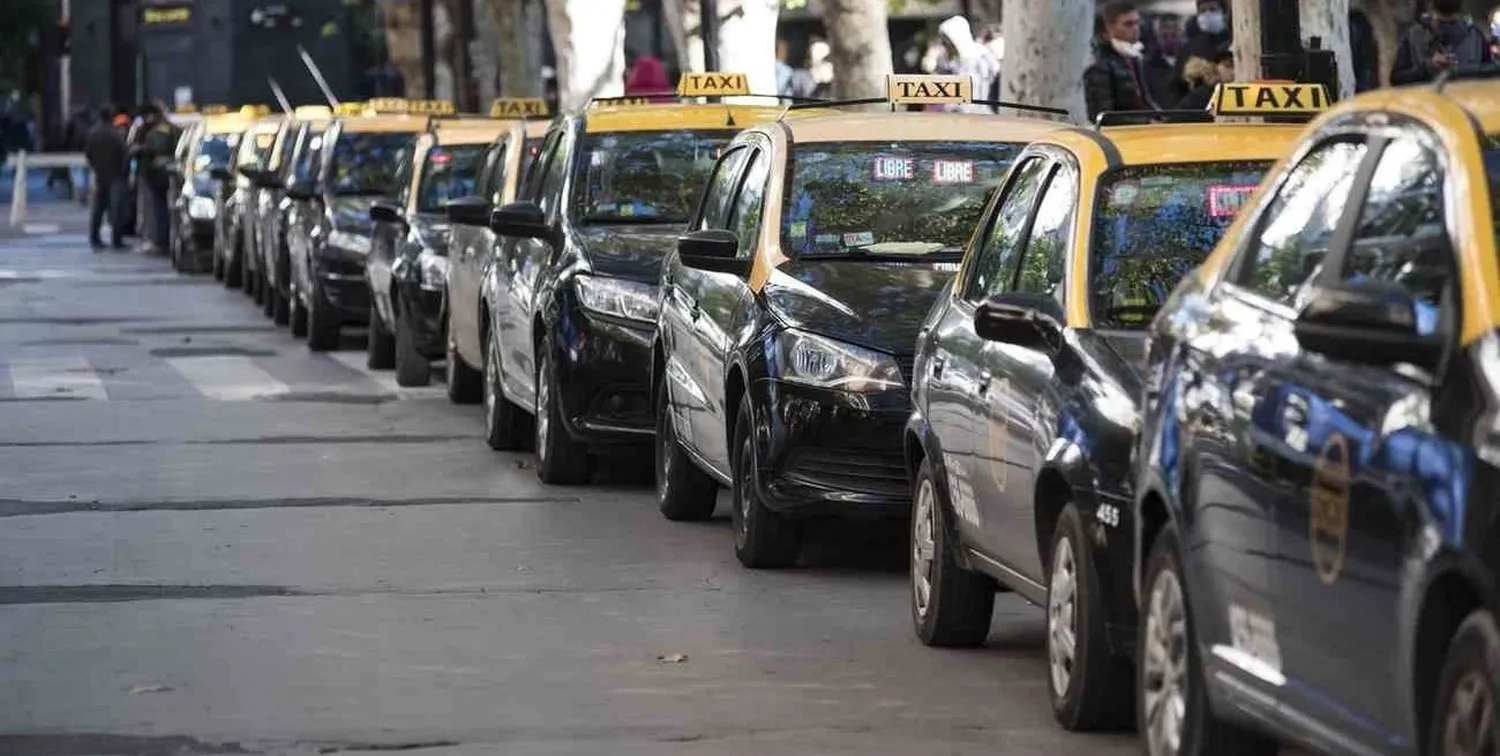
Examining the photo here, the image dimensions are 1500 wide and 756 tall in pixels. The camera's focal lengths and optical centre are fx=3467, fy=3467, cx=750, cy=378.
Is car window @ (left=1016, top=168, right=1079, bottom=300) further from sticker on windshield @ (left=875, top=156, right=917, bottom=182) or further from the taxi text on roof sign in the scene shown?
the taxi text on roof sign

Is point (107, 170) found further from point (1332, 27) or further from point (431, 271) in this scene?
point (1332, 27)

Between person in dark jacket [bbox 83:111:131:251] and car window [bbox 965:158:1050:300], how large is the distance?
34561 millimetres

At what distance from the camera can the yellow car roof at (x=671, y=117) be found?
16.2 metres

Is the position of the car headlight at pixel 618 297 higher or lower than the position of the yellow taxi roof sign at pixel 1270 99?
lower

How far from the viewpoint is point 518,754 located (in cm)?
825

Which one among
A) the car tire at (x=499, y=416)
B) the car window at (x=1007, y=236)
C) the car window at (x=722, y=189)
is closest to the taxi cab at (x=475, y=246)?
the car tire at (x=499, y=416)

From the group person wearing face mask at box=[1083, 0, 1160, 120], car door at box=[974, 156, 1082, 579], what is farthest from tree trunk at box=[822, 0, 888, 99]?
car door at box=[974, 156, 1082, 579]

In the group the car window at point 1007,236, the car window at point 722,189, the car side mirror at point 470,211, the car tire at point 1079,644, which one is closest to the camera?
the car tire at point 1079,644

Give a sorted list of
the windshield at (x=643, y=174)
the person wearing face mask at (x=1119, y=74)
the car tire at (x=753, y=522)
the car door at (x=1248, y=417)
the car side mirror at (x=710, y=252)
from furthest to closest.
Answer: the person wearing face mask at (x=1119, y=74)
the windshield at (x=643, y=174)
the car side mirror at (x=710, y=252)
the car tire at (x=753, y=522)
the car door at (x=1248, y=417)

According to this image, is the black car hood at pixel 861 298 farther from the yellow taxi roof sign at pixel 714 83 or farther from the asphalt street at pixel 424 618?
the yellow taxi roof sign at pixel 714 83

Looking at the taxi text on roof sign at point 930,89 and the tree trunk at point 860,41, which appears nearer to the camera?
the taxi text on roof sign at point 930,89

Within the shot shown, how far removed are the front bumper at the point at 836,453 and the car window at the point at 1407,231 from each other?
4830 millimetres

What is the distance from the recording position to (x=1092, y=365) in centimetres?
846

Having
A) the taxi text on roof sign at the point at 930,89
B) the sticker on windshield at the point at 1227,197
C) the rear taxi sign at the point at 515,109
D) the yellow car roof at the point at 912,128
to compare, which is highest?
the taxi text on roof sign at the point at 930,89
